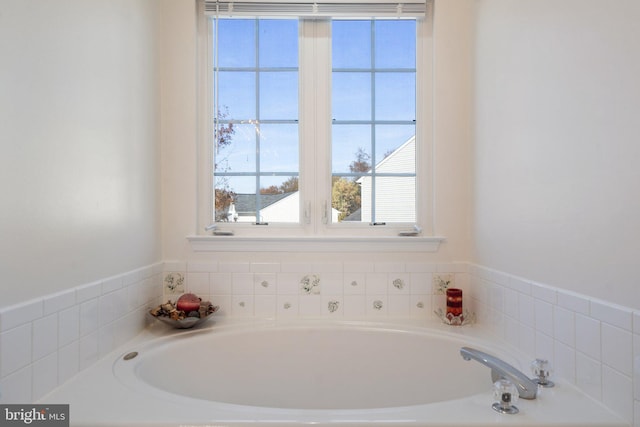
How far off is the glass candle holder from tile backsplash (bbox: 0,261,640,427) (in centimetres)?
9

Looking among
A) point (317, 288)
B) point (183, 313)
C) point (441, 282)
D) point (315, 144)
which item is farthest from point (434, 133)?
point (183, 313)

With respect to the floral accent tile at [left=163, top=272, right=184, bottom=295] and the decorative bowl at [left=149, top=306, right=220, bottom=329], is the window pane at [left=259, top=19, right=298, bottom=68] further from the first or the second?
the decorative bowl at [left=149, top=306, right=220, bottom=329]

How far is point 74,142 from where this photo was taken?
1.26 metres

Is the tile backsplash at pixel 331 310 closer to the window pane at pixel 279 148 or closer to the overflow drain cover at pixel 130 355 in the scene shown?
the overflow drain cover at pixel 130 355

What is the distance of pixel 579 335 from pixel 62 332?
1.62m

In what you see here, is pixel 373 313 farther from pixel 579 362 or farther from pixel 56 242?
pixel 56 242

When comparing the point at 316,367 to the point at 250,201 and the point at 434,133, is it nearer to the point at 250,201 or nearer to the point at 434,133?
the point at 250,201

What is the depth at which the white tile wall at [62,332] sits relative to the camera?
102 centimetres

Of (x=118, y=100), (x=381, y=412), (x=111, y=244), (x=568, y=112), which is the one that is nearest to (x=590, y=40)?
(x=568, y=112)

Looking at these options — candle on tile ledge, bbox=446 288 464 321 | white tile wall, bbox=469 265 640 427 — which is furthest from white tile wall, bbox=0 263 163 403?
white tile wall, bbox=469 265 640 427

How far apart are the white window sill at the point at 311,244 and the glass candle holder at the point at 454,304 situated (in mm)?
242

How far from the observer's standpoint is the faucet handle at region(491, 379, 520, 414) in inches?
39.5

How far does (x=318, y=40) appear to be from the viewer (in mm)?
2031

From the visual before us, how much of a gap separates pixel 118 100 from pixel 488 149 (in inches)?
63.6
